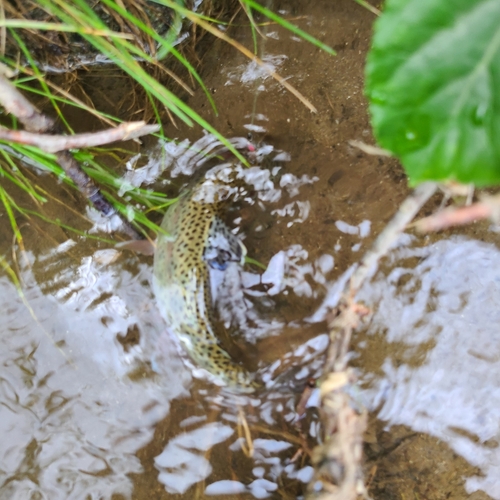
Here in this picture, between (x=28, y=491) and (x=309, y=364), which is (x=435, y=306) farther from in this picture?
(x=28, y=491)

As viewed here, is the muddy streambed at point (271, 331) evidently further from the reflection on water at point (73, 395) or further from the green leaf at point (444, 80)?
the green leaf at point (444, 80)

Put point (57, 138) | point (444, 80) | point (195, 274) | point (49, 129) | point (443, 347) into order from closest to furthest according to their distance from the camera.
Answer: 1. point (444, 80)
2. point (57, 138)
3. point (49, 129)
4. point (443, 347)
5. point (195, 274)

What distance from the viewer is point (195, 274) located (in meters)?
2.75

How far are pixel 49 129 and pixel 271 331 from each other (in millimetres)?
1701

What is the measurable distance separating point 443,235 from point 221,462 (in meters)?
1.95

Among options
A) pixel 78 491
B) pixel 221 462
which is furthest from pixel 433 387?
pixel 78 491

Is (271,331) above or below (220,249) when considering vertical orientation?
below

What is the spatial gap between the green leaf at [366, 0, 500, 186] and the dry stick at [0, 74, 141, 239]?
146 cm

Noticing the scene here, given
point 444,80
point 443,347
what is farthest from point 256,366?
point 444,80

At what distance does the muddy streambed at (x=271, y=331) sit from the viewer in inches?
101

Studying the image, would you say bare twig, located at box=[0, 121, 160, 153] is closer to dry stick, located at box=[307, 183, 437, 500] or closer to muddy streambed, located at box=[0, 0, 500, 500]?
dry stick, located at box=[307, 183, 437, 500]

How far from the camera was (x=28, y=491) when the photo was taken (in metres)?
2.66

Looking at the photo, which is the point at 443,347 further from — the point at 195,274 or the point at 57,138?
the point at 57,138

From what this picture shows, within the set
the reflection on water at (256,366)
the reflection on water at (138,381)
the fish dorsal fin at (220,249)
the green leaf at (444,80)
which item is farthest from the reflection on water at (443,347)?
the green leaf at (444,80)
